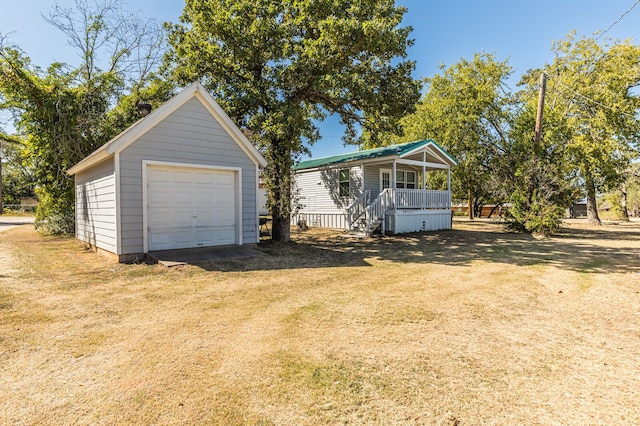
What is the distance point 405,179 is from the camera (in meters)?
18.0

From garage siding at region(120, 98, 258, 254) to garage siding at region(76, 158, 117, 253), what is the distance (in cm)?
42

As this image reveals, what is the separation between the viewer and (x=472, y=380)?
2.77 m

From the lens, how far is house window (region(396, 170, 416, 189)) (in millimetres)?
17578

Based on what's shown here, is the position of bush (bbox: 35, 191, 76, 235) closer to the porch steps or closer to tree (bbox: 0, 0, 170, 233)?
tree (bbox: 0, 0, 170, 233)

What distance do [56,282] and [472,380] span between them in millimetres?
7154

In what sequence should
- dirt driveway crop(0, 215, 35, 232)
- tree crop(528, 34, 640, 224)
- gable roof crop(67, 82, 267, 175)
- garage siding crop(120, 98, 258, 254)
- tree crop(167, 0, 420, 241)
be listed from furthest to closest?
1. dirt driveway crop(0, 215, 35, 232)
2. tree crop(528, 34, 640, 224)
3. tree crop(167, 0, 420, 241)
4. garage siding crop(120, 98, 258, 254)
5. gable roof crop(67, 82, 267, 175)

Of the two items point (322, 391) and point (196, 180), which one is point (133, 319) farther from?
point (196, 180)

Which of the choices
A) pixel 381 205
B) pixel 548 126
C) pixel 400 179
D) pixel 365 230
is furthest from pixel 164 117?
pixel 548 126

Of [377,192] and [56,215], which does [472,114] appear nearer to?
[377,192]

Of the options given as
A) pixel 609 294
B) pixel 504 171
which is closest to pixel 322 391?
pixel 609 294

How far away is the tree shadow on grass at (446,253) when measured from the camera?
794cm

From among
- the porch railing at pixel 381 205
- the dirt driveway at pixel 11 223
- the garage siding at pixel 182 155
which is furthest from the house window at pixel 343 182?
the dirt driveway at pixel 11 223

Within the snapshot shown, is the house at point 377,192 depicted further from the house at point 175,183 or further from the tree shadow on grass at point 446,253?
the house at point 175,183

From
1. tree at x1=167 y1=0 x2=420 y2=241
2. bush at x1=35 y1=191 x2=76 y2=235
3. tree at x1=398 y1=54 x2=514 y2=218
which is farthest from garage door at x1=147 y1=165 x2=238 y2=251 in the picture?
tree at x1=398 y1=54 x2=514 y2=218
